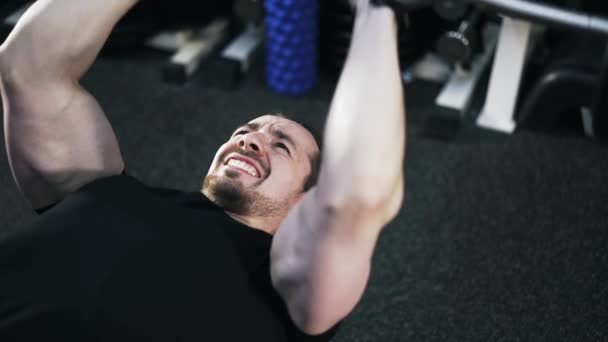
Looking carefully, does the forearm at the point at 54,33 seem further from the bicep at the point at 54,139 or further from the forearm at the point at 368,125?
the forearm at the point at 368,125

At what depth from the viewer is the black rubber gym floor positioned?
1.84 metres

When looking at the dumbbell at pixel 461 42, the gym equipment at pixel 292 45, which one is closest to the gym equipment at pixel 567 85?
the dumbbell at pixel 461 42

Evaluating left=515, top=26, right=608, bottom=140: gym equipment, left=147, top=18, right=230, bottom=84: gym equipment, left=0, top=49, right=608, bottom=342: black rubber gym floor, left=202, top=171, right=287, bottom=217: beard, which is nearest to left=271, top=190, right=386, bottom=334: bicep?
left=202, top=171, right=287, bottom=217: beard

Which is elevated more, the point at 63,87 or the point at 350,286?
the point at 63,87

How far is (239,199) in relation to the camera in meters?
1.33

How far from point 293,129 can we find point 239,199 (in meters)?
0.19

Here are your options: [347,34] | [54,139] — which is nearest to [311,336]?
[54,139]

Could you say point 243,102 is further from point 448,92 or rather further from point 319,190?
→ point 319,190

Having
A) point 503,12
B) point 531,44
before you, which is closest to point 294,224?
point 503,12

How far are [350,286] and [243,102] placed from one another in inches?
64.1

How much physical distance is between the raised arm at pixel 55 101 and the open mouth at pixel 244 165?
8.7 inches

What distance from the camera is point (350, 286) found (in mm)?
1059

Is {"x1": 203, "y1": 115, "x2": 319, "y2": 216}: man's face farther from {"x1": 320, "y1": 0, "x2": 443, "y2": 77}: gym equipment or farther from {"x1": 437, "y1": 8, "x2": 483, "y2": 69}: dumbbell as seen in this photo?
{"x1": 320, "y1": 0, "x2": 443, "y2": 77}: gym equipment

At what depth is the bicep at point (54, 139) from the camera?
129 cm
